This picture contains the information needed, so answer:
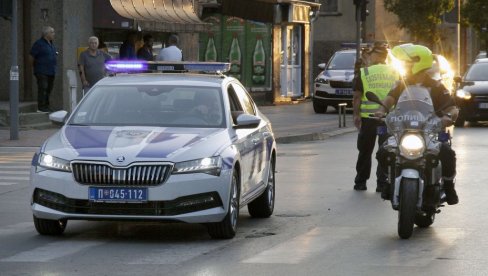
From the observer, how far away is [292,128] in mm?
30406

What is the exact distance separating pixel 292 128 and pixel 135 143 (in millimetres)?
18233

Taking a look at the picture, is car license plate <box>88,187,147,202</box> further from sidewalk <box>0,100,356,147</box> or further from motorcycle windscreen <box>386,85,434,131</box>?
sidewalk <box>0,100,356,147</box>

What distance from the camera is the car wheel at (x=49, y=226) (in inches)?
491

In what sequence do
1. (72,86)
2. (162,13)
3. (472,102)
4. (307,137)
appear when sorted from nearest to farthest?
1. (307,137)
2. (72,86)
3. (472,102)
4. (162,13)

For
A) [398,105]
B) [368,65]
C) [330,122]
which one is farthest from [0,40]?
[398,105]

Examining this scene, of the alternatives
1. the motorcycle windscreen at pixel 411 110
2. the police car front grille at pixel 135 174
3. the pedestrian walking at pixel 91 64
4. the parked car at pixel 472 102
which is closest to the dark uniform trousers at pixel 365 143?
the motorcycle windscreen at pixel 411 110

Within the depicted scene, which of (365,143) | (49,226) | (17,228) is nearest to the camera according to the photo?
(49,226)

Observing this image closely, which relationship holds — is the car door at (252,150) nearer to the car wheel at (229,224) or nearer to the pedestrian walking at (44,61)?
the car wheel at (229,224)

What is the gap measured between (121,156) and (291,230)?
2.04 meters

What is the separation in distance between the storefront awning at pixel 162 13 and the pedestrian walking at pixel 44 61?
10.8 feet

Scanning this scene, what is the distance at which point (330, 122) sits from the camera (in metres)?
33.5

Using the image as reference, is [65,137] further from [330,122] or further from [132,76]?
[330,122]

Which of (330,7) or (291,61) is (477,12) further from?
(291,61)

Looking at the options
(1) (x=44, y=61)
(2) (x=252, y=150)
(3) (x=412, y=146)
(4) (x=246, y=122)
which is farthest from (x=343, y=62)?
(3) (x=412, y=146)
